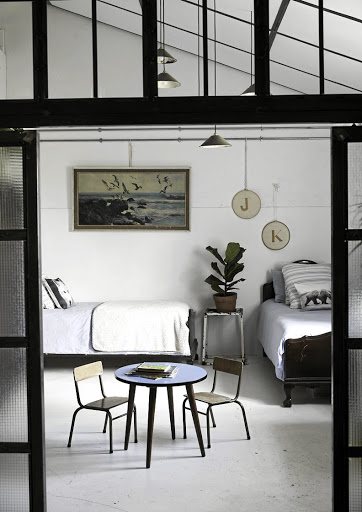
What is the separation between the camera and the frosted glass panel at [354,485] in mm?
3182

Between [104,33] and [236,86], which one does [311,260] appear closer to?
[236,86]

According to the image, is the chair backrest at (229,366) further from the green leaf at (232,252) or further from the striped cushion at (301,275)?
the green leaf at (232,252)

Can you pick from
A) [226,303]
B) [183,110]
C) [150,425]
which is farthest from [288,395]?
[183,110]

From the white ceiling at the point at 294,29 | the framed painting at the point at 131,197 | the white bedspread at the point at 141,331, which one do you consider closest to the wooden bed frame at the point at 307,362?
the white bedspread at the point at 141,331

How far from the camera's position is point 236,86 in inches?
143

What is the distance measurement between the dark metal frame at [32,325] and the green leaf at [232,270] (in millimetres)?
5405

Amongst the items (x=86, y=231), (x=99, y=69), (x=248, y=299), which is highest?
(x=99, y=69)

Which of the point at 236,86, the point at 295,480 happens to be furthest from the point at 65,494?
the point at 236,86

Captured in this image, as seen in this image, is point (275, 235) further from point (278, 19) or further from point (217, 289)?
point (278, 19)

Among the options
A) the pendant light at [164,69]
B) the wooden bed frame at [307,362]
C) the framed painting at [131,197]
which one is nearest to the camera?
the pendant light at [164,69]

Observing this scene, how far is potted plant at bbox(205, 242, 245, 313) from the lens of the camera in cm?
849

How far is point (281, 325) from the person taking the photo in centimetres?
688

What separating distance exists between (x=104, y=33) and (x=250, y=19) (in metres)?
0.75

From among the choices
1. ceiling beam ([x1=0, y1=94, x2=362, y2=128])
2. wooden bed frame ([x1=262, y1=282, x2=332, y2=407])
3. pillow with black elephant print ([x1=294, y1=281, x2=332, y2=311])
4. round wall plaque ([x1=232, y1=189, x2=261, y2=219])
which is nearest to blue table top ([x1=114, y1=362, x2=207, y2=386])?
wooden bed frame ([x1=262, y1=282, x2=332, y2=407])
